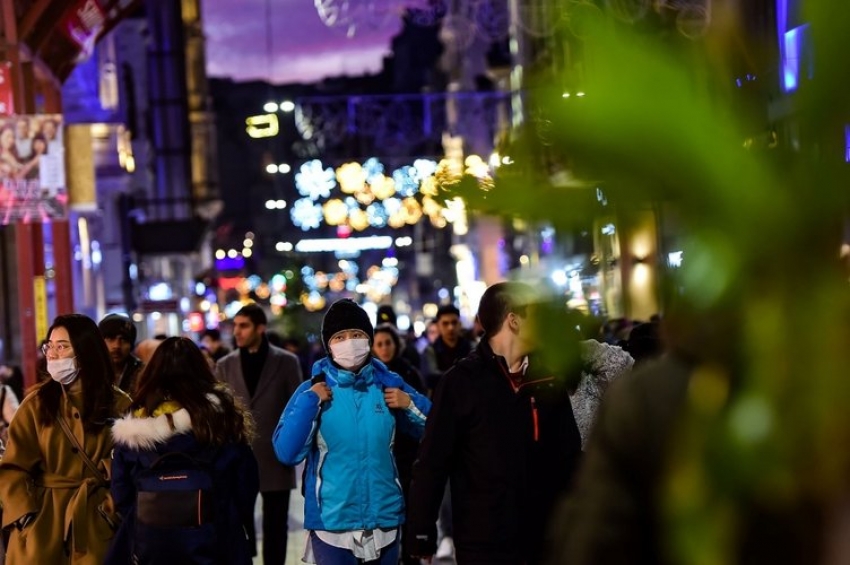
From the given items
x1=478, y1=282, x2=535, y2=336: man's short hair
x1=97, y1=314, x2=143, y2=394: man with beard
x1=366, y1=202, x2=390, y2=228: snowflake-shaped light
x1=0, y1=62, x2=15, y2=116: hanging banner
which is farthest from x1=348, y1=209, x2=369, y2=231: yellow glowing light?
x1=478, y1=282, x2=535, y2=336: man's short hair

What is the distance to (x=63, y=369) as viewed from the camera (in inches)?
293

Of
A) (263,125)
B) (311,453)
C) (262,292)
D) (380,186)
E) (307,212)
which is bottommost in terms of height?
(311,453)

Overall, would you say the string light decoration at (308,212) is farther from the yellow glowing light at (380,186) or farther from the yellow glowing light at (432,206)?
the yellow glowing light at (432,206)

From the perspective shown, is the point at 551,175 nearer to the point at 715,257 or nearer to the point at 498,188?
the point at 498,188

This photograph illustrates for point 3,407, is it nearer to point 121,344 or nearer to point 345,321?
point 121,344

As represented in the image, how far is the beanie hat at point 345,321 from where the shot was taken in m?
7.36

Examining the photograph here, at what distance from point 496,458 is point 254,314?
540cm

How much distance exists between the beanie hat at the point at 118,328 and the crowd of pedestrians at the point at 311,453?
1.84 meters

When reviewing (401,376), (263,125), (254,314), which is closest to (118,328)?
(254,314)

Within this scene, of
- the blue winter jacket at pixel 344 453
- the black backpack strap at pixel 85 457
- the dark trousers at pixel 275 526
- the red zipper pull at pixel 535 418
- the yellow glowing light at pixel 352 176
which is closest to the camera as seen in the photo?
the red zipper pull at pixel 535 418

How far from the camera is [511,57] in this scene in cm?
5741

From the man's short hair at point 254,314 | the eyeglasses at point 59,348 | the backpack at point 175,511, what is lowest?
the backpack at point 175,511

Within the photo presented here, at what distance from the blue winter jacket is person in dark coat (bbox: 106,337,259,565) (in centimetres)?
27

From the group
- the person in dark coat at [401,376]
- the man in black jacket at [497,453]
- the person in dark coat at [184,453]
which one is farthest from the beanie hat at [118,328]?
the man in black jacket at [497,453]
